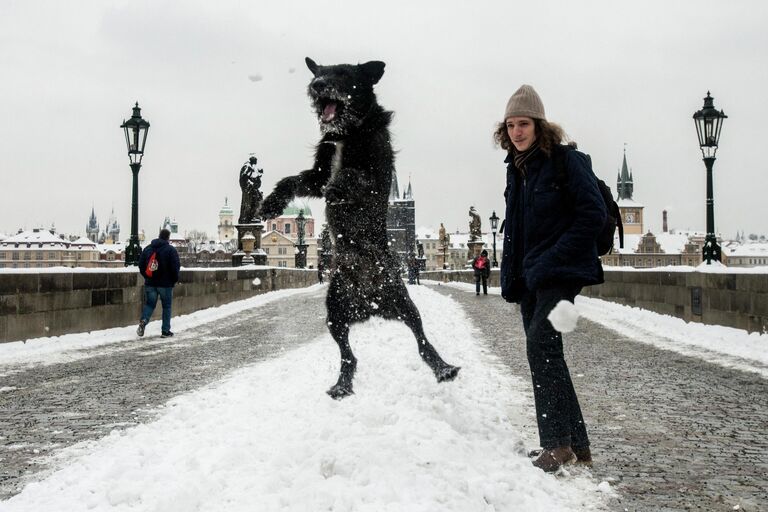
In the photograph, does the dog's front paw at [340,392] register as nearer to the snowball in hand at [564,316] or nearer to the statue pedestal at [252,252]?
the snowball in hand at [564,316]

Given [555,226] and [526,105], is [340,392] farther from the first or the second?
[526,105]

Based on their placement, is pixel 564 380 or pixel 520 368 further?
pixel 520 368

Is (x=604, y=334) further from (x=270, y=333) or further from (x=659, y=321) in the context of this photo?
(x=270, y=333)

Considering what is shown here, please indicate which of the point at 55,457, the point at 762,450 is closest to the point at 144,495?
the point at 55,457

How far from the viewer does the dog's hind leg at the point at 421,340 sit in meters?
4.52

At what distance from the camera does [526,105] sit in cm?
348

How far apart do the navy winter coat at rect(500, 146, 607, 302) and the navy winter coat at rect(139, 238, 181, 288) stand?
918 centimetres

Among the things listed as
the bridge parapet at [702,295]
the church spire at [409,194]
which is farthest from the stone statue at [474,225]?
the church spire at [409,194]

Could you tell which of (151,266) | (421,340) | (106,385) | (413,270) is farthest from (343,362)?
(413,270)

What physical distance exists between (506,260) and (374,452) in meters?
1.32

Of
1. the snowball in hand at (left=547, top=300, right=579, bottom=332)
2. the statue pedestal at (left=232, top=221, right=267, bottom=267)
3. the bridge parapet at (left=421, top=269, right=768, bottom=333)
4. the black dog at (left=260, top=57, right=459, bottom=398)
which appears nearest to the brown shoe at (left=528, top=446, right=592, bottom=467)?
the snowball in hand at (left=547, top=300, right=579, bottom=332)

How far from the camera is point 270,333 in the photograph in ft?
37.5

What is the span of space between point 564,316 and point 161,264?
9855mm

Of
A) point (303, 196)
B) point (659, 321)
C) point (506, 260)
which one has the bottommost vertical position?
point (659, 321)
